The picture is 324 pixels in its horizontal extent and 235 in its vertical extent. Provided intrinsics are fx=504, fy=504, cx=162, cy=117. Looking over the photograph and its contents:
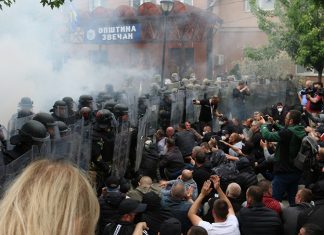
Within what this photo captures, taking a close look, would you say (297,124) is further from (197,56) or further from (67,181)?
(197,56)

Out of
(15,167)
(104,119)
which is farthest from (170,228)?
(104,119)

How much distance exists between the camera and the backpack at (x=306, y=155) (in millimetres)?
6227

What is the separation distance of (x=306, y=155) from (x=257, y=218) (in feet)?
6.99

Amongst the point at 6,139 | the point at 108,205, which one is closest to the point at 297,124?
the point at 108,205

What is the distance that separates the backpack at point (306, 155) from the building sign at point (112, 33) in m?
20.0

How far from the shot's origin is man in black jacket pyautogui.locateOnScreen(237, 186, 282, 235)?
436 cm

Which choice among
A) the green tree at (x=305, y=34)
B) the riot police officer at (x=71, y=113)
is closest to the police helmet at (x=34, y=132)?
the riot police officer at (x=71, y=113)

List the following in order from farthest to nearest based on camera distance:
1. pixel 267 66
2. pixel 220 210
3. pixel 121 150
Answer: pixel 267 66
pixel 121 150
pixel 220 210

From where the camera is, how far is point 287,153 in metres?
6.40

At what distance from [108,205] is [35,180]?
135 inches

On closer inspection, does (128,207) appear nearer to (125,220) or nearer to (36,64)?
(125,220)

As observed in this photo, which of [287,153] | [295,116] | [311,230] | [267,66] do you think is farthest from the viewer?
[267,66]

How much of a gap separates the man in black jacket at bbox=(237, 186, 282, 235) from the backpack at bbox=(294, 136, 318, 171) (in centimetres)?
190

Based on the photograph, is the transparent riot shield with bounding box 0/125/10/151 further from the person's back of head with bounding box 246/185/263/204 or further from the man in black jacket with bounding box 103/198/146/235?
the person's back of head with bounding box 246/185/263/204
